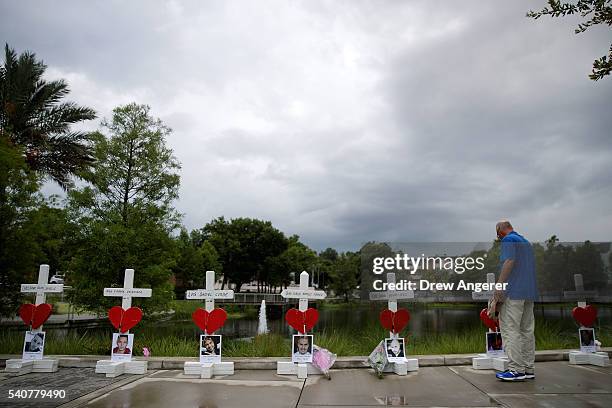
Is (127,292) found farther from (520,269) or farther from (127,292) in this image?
(520,269)

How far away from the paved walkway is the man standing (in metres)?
0.24

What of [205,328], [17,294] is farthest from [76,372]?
[17,294]

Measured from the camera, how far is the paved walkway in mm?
4797

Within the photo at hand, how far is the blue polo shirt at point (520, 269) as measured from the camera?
5.76 metres

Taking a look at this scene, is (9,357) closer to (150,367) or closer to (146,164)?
(150,367)

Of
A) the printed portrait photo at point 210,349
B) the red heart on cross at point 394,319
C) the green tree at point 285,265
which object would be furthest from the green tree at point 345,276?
the printed portrait photo at point 210,349

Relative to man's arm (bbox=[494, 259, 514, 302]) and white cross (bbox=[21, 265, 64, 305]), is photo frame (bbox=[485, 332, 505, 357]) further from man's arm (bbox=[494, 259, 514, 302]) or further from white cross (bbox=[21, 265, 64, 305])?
white cross (bbox=[21, 265, 64, 305])

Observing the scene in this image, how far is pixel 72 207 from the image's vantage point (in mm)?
11742

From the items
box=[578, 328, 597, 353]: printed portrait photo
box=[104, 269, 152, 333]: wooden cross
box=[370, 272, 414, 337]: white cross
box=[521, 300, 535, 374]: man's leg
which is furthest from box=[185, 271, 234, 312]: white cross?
box=[578, 328, 597, 353]: printed portrait photo

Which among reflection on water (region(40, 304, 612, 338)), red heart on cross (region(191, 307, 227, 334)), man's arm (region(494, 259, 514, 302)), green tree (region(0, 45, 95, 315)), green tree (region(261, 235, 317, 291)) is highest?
green tree (region(0, 45, 95, 315))

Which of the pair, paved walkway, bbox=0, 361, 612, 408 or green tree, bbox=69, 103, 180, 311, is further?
green tree, bbox=69, 103, 180, 311

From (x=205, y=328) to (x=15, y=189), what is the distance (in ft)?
21.6

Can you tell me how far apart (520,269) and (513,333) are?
0.87 metres

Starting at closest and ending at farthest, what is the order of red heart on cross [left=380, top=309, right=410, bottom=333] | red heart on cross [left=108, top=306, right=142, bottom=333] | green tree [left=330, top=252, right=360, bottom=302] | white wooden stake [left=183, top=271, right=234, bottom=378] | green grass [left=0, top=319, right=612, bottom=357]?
white wooden stake [left=183, top=271, right=234, bottom=378], red heart on cross [left=380, top=309, right=410, bottom=333], red heart on cross [left=108, top=306, right=142, bottom=333], green grass [left=0, top=319, right=612, bottom=357], green tree [left=330, top=252, right=360, bottom=302]
